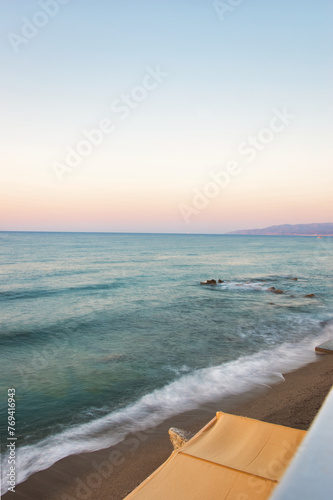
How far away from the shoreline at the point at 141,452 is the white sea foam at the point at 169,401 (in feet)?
1.11

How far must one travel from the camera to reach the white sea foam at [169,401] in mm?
8523

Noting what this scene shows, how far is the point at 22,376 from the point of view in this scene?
43.9 ft

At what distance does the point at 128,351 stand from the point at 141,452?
7848 mm

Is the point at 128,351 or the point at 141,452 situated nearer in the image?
the point at 141,452

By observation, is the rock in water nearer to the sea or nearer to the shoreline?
the shoreline

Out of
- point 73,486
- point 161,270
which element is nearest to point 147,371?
point 73,486

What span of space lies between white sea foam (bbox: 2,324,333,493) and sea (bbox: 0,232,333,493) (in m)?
0.04

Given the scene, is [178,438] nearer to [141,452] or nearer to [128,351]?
[141,452]

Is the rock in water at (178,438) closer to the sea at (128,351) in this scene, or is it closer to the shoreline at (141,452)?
the shoreline at (141,452)

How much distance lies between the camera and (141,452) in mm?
8398

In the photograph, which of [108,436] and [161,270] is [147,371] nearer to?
[108,436]

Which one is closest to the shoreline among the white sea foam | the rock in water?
the white sea foam

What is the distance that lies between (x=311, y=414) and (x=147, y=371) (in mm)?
6693

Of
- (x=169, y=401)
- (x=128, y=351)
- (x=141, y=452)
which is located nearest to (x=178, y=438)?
(x=141, y=452)
